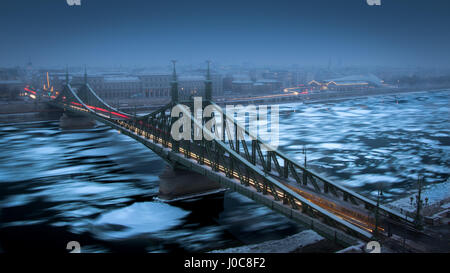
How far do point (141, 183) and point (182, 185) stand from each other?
6030 mm

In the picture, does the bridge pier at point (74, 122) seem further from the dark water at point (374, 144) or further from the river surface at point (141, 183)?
the dark water at point (374, 144)

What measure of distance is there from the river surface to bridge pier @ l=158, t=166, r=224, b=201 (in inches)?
34.8

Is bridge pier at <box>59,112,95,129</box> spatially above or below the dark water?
above

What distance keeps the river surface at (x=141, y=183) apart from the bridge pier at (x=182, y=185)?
883 millimetres

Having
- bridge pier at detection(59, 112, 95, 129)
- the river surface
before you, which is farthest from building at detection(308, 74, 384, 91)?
bridge pier at detection(59, 112, 95, 129)

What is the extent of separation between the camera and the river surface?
22.0 metres

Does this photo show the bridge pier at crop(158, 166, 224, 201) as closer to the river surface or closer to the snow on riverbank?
the river surface

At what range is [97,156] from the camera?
43781 mm

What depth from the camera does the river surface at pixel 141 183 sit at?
868 inches

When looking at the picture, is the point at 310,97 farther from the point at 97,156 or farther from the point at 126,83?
the point at 97,156

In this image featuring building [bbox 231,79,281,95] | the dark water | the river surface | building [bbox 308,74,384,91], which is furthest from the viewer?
building [bbox 308,74,384,91]

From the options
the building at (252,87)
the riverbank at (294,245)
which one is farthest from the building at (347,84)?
the riverbank at (294,245)

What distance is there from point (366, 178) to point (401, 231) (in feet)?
59.3

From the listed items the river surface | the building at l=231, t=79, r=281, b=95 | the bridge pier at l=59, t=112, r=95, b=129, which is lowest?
the river surface
